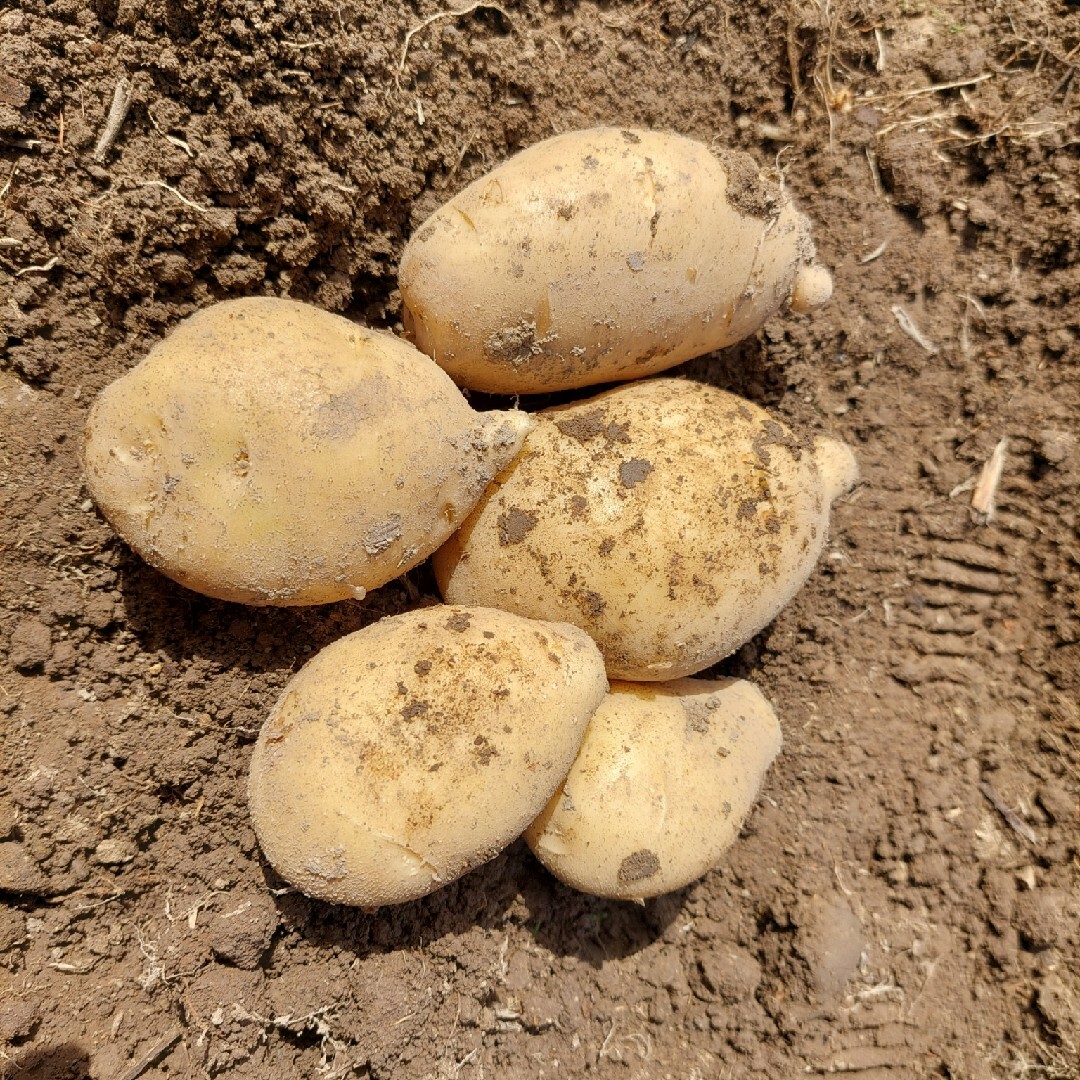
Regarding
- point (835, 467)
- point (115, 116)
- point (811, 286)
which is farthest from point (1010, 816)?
point (115, 116)

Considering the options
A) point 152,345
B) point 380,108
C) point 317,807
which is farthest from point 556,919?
point 380,108

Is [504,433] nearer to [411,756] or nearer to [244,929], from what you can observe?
[411,756]

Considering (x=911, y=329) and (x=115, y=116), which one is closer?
(x=115, y=116)

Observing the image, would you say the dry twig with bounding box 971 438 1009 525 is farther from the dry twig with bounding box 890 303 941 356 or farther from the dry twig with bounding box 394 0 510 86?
the dry twig with bounding box 394 0 510 86

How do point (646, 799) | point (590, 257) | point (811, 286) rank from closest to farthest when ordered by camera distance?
point (590, 257) → point (646, 799) → point (811, 286)

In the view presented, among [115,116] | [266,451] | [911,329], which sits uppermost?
[115,116]
